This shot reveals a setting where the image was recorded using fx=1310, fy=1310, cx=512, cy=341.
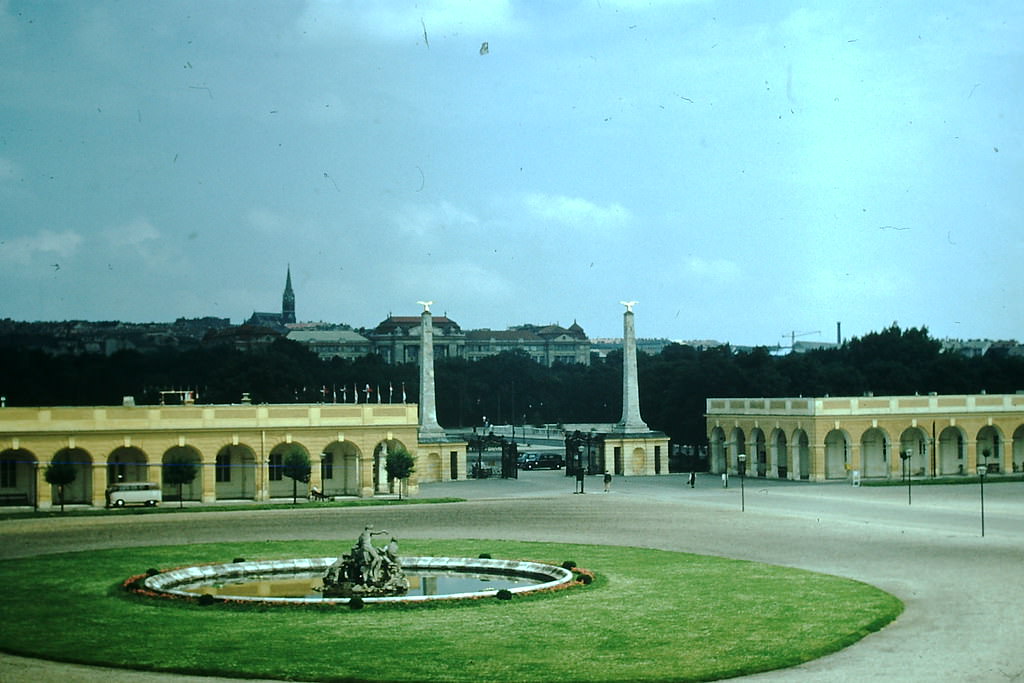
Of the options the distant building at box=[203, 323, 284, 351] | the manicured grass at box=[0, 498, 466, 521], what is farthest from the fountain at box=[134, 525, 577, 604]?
the distant building at box=[203, 323, 284, 351]

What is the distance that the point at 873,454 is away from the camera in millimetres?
79750

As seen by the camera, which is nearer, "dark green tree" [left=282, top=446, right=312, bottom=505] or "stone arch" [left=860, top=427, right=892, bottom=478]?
"dark green tree" [left=282, top=446, right=312, bottom=505]

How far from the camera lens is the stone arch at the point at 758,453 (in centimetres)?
8288

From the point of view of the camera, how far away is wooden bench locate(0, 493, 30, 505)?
62344 millimetres

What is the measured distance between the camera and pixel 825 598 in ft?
97.2

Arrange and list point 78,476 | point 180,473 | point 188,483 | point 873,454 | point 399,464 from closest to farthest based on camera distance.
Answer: point 180,473, point 399,464, point 78,476, point 188,483, point 873,454

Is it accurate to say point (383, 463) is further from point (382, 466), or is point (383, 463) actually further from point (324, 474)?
point (324, 474)

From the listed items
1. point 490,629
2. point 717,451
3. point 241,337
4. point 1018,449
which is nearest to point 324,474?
point 717,451

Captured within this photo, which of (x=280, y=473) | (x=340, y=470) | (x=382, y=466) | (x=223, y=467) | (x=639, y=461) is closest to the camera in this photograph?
(x=223, y=467)

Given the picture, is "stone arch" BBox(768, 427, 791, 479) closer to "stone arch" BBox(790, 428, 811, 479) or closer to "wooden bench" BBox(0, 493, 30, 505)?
"stone arch" BBox(790, 428, 811, 479)

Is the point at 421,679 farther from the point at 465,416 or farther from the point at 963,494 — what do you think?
the point at 465,416

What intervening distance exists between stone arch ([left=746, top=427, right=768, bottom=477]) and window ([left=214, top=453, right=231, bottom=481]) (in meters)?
33.6

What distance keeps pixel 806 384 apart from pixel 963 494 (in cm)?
4533

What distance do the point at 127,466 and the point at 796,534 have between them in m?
35.0
